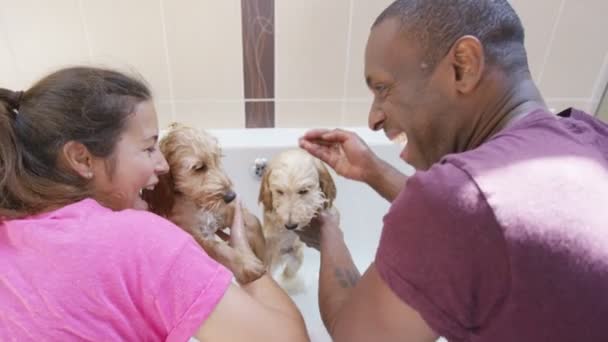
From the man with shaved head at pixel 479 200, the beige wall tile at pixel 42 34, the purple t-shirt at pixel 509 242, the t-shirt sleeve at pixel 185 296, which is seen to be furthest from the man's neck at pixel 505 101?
the beige wall tile at pixel 42 34

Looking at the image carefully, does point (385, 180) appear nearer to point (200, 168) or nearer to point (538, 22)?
point (200, 168)

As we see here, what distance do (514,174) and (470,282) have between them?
176 millimetres

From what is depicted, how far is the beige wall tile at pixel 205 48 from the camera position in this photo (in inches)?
81.5

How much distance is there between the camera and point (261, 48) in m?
2.17

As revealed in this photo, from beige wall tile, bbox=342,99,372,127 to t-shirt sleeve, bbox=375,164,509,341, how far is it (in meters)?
1.60

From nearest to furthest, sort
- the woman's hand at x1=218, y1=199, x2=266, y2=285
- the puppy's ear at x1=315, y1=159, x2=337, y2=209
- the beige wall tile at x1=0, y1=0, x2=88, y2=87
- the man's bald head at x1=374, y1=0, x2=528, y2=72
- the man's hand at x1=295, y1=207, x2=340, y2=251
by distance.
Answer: the man's bald head at x1=374, y1=0, x2=528, y2=72, the woman's hand at x1=218, y1=199, x2=266, y2=285, the man's hand at x1=295, y1=207, x2=340, y2=251, the puppy's ear at x1=315, y1=159, x2=337, y2=209, the beige wall tile at x1=0, y1=0, x2=88, y2=87

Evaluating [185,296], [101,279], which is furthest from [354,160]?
[101,279]

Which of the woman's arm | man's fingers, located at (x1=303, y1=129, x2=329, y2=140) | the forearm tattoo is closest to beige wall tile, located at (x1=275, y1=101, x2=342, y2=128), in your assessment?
man's fingers, located at (x1=303, y1=129, x2=329, y2=140)

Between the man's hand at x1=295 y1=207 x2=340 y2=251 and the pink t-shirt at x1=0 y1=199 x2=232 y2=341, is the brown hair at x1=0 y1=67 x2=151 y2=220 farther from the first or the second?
the man's hand at x1=295 y1=207 x2=340 y2=251

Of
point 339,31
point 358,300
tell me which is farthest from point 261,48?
point 358,300

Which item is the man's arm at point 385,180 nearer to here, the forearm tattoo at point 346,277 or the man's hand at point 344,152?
the man's hand at point 344,152

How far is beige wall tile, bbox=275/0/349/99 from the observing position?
211 cm

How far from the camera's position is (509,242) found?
27.2 inches

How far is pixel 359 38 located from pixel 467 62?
4.22ft
